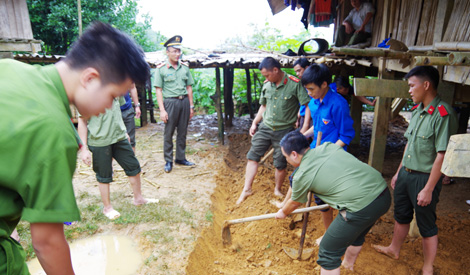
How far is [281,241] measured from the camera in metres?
3.88

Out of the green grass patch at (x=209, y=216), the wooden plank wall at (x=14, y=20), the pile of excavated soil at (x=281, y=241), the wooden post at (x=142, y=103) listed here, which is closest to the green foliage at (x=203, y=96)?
the wooden post at (x=142, y=103)

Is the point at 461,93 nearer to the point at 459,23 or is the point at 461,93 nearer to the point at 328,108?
the point at 459,23

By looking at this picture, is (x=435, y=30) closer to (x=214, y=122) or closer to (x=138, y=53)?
(x=138, y=53)

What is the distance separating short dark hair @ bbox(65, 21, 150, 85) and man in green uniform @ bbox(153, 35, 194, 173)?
441cm

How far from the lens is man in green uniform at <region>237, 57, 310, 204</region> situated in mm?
4492

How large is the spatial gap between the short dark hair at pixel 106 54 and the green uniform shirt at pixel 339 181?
1.73 meters

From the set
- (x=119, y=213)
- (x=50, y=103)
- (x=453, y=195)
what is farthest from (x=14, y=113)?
(x=453, y=195)

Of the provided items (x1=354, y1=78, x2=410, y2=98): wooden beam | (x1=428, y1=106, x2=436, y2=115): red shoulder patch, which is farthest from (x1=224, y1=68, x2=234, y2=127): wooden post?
(x1=428, y1=106, x2=436, y2=115): red shoulder patch

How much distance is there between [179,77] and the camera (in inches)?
230

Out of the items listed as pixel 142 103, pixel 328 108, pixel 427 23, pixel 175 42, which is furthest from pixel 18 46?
pixel 427 23

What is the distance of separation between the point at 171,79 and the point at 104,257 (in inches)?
137

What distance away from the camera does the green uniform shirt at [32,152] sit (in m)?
0.95

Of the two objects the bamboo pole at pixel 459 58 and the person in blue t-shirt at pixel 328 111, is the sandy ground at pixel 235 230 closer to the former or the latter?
the person in blue t-shirt at pixel 328 111

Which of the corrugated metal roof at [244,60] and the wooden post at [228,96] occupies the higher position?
the corrugated metal roof at [244,60]
